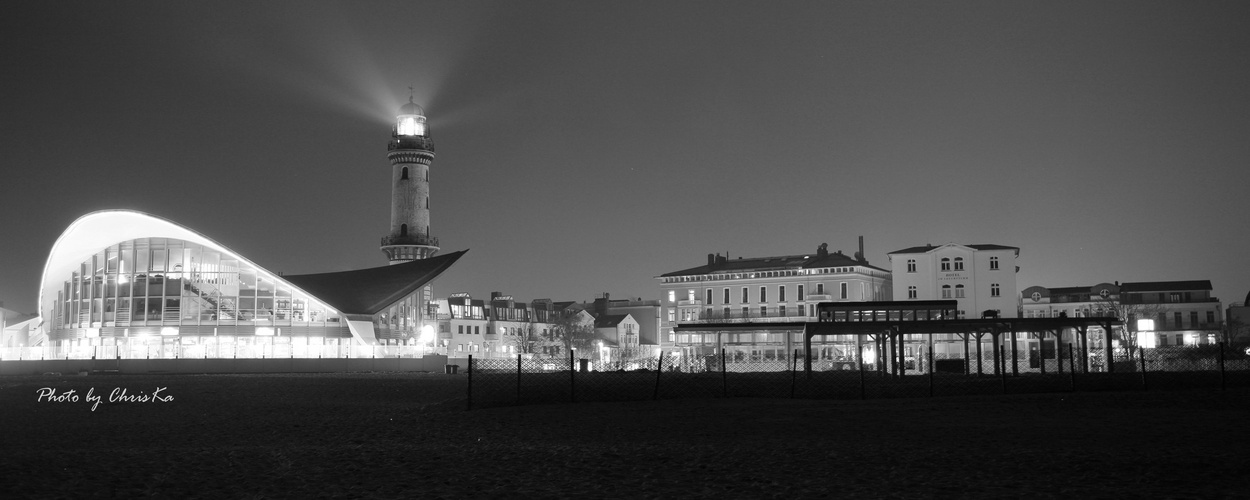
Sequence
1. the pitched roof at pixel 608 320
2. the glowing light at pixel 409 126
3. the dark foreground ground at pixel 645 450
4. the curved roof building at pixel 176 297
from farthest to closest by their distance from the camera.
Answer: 1. the pitched roof at pixel 608 320
2. the glowing light at pixel 409 126
3. the curved roof building at pixel 176 297
4. the dark foreground ground at pixel 645 450

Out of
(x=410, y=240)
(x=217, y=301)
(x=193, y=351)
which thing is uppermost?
(x=410, y=240)

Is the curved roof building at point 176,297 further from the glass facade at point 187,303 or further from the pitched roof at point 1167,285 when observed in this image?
the pitched roof at point 1167,285

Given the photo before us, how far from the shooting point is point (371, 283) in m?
78.8

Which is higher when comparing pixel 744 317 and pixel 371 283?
pixel 371 283

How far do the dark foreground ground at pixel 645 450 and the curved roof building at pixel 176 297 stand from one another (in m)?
45.6

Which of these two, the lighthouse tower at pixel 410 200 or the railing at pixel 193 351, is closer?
the railing at pixel 193 351

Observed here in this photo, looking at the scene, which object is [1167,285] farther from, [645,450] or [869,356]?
[645,450]

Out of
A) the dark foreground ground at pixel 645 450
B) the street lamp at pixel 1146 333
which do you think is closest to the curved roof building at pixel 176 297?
the dark foreground ground at pixel 645 450

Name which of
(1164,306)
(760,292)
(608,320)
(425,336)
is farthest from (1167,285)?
(425,336)

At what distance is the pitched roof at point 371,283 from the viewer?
7200 cm

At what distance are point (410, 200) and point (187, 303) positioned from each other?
29.7 meters

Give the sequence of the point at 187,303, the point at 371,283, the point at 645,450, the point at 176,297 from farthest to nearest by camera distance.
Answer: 1. the point at 371,283
2. the point at 176,297
3. the point at 187,303
4. the point at 645,450

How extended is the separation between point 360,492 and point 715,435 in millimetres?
6694

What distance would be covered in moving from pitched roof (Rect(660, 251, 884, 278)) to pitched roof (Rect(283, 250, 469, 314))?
2346 cm
